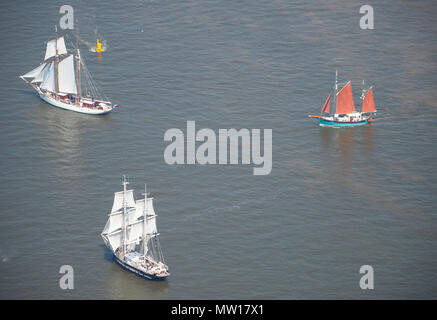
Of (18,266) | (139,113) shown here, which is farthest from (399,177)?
(18,266)

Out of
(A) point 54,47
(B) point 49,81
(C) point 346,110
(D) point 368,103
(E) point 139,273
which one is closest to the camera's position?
(E) point 139,273

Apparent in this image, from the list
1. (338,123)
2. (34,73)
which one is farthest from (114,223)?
(34,73)

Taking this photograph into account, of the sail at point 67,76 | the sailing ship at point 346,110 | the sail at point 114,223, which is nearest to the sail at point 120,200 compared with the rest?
the sail at point 114,223

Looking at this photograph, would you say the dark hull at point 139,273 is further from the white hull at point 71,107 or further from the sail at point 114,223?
the white hull at point 71,107

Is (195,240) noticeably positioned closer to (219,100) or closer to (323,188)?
(323,188)

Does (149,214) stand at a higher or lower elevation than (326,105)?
lower

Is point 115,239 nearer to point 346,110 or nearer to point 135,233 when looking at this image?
point 135,233

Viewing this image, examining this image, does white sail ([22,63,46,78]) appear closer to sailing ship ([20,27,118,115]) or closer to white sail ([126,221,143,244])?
sailing ship ([20,27,118,115])
